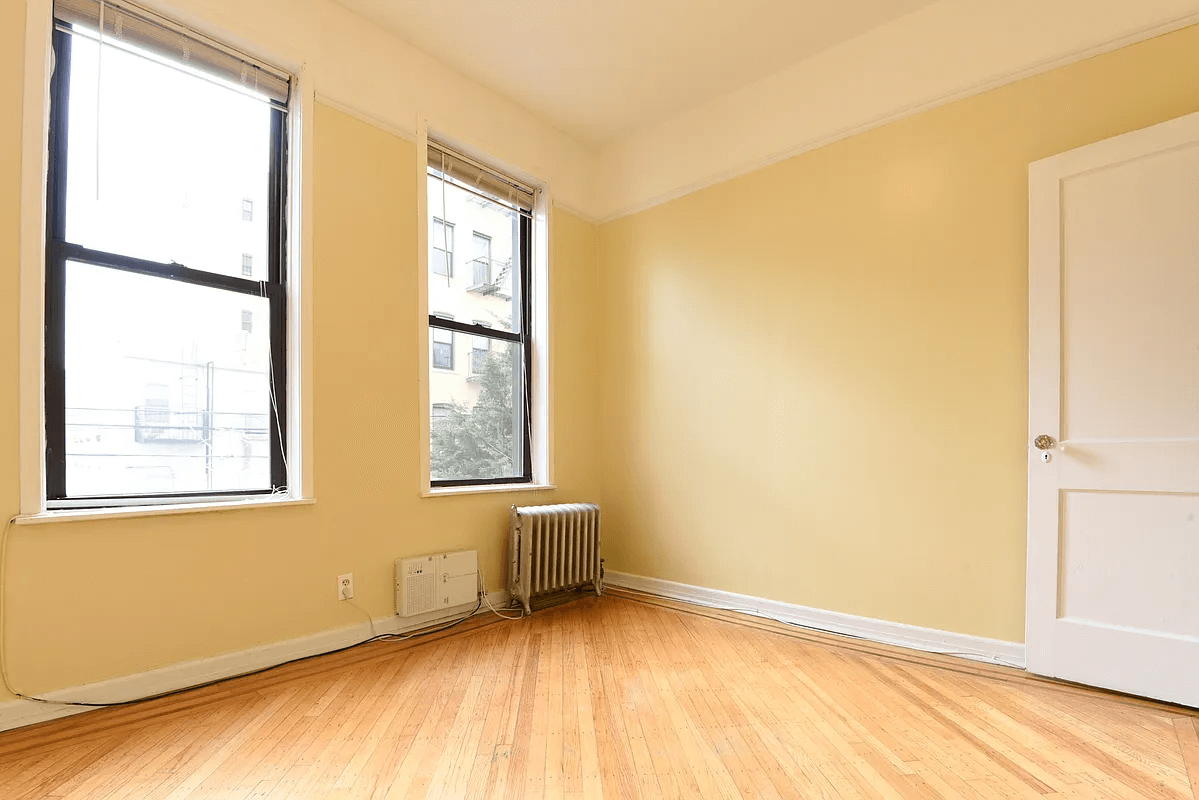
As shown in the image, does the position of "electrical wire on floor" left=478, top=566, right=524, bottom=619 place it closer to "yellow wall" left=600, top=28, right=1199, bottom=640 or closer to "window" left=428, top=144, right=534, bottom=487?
"window" left=428, top=144, right=534, bottom=487

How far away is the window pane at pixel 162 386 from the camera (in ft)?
7.81

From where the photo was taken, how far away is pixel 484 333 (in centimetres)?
394

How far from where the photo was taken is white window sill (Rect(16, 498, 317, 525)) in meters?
2.18

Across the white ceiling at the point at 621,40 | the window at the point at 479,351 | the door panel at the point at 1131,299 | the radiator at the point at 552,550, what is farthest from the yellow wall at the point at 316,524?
the door panel at the point at 1131,299

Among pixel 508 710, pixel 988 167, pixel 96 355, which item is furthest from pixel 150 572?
pixel 988 167

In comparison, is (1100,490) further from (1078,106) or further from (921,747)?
(1078,106)

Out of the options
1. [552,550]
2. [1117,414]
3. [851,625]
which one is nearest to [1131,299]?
[1117,414]

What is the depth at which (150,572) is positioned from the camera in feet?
7.95

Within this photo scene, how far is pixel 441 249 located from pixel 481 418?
1.05m

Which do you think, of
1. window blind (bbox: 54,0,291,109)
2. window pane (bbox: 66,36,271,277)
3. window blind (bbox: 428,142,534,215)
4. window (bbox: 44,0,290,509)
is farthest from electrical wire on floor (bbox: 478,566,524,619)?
window blind (bbox: 54,0,291,109)

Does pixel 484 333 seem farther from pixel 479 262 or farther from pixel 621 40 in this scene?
pixel 621 40

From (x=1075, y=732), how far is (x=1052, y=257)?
1833 mm

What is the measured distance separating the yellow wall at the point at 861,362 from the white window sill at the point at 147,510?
2.29m

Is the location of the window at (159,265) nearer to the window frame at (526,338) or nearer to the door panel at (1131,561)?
the window frame at (526,338)
